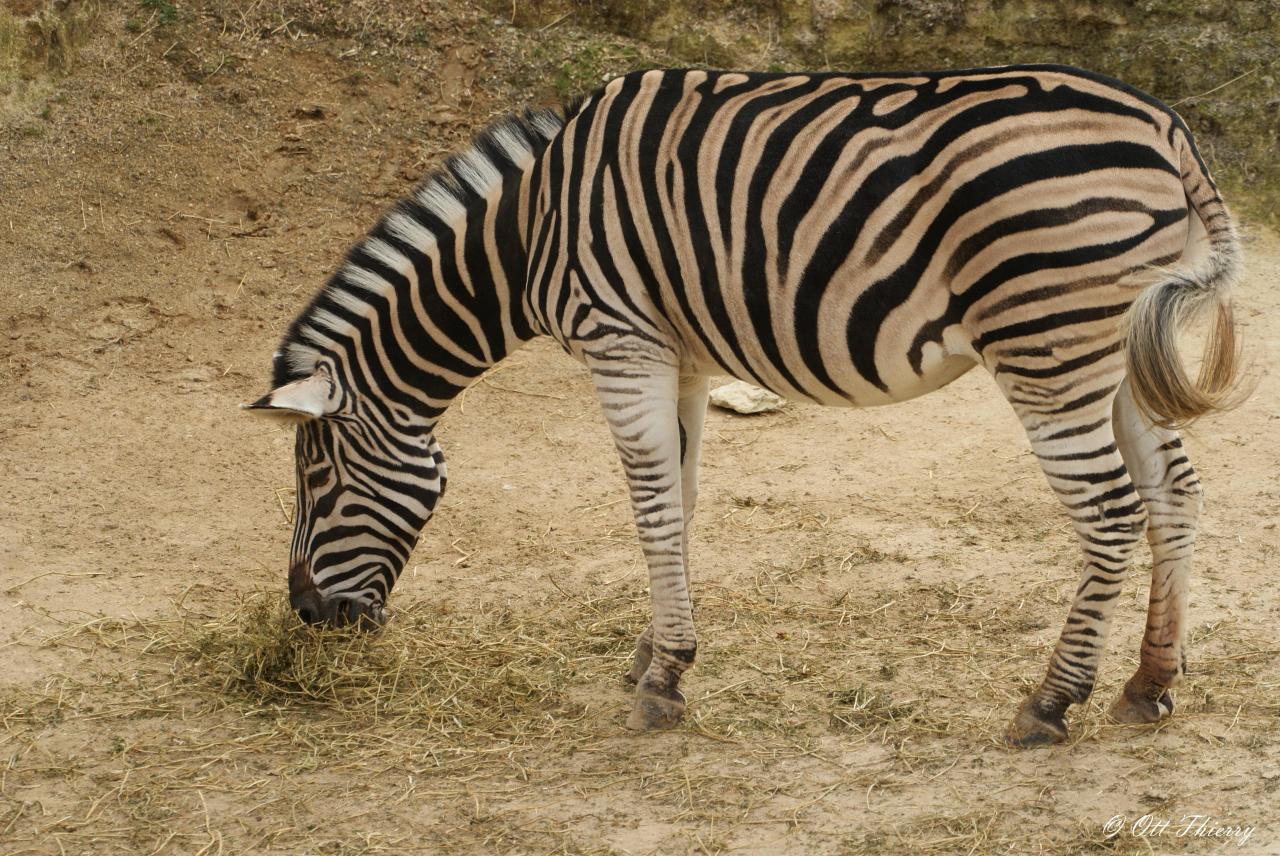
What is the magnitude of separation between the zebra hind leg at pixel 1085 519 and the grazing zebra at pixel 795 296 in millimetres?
11

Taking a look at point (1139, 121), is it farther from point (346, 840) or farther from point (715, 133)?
point (346, 840)

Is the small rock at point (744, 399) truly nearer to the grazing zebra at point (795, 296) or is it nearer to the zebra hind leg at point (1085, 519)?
the grazing zebra at point (795, 296)

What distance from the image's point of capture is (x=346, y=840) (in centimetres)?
446

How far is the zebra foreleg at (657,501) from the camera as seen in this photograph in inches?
201

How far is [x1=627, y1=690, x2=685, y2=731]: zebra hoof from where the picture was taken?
5316 mm

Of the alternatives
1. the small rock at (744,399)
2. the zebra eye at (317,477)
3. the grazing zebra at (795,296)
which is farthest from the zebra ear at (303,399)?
the small rock at (744,399)

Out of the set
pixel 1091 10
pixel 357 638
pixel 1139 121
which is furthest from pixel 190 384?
pixel 1091 10

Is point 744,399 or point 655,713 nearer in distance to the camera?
point 655,713

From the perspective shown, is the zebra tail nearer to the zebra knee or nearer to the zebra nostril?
the zebra knee

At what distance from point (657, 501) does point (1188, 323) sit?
2.10m

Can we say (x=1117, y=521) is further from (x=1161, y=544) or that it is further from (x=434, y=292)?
(x=434, y=292)

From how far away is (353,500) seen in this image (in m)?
5.68

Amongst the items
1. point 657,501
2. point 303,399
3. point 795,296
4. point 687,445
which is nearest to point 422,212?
point 303,399

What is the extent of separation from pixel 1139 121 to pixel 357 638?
12.7 ft
